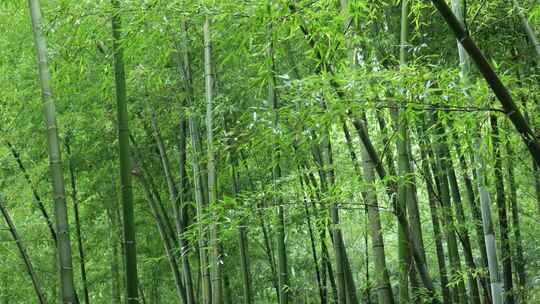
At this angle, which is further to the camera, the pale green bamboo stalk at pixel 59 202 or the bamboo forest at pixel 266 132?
the pale green bamboo stalk at pixel 59 202

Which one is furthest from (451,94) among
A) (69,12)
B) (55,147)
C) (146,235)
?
(146,235)

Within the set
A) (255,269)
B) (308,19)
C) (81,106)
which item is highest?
(81,106)

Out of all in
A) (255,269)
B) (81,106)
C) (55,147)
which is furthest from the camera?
(255,269)

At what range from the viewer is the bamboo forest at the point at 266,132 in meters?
2.66

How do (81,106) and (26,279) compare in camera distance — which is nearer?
(81,106)

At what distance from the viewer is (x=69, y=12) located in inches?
125

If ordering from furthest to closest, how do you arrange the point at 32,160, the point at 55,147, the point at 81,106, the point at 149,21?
the point at 32,160, the point at 81,106, the point at 55,147, the point at 149,21

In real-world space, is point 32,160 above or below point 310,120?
above

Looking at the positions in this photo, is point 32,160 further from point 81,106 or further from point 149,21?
point 149,21

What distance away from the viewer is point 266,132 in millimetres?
2705

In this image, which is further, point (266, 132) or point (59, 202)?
point (59, 202)

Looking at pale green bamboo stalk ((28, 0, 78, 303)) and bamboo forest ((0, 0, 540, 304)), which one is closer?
bamboo forest ((0, 0, 540, 304))

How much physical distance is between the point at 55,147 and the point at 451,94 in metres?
2.34

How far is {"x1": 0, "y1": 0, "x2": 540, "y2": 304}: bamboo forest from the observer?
2.66 metres
